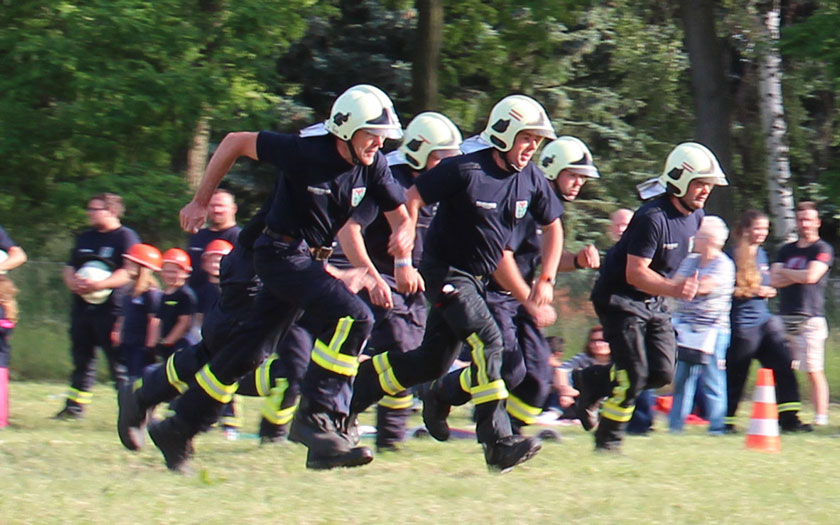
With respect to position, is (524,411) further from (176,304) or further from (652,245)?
(176,304)

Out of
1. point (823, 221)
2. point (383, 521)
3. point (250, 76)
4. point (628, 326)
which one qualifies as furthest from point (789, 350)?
Result: point (823, 221)

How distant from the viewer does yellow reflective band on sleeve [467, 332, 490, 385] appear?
25.1 ft

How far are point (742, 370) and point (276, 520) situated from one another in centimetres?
691

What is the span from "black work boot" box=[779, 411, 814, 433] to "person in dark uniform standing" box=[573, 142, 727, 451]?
3.20 m

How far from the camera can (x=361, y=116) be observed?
22.9 ft

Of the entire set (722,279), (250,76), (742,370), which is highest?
(250,76)

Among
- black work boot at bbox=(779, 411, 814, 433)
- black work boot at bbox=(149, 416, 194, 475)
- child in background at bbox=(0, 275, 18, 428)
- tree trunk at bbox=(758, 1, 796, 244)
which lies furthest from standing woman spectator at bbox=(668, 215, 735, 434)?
tree trunk at bbox=(758, 1, 796, 244)

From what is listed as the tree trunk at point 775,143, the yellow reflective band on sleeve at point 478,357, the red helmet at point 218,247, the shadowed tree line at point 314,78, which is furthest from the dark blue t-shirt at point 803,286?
the tree trunk at point 775,143

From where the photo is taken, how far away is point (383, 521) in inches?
240

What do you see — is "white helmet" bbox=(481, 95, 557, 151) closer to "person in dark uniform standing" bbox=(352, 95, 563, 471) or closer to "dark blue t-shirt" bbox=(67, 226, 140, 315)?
"person in dark uniform standing" bbox=(352, 95, 563, 471)

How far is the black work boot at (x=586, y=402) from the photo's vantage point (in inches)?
380

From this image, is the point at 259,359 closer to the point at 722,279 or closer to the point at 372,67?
the point at 722,279

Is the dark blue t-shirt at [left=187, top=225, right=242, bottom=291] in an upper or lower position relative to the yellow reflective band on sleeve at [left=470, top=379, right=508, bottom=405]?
upper

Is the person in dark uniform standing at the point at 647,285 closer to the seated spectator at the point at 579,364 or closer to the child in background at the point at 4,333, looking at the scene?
the seated spectator at the point at 579,364
